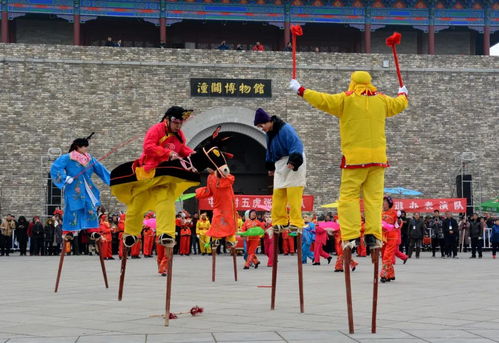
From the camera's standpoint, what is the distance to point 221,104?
79.8 feet

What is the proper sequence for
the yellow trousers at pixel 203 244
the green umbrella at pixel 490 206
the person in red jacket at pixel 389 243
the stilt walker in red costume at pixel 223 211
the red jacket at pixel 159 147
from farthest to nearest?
1. the green umbrella at pixel 490 206
2. the yellow trousers at pixel 203 244
3. the stilt walker in red costume at pixel 223 211
4. the person in red jacket at pixel 389 243
5. the red jacket at pixel 159 147

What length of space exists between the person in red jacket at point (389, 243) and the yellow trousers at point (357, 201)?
4.56 meters

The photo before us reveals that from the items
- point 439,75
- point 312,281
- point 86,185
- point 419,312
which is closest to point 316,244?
point 312,281

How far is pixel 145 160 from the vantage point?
6.68 m

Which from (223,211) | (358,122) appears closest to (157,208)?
(358,122)

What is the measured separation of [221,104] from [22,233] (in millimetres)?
7568

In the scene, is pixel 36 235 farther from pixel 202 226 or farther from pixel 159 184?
pixel 159 184

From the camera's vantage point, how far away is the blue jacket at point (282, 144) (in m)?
6.83

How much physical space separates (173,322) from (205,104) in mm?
18814

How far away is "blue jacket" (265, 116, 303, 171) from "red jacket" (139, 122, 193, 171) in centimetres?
76

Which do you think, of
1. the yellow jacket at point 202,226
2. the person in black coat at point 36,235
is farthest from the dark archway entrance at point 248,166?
the person in black coat at point 36,235

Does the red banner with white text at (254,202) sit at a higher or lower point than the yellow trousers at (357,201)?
higher

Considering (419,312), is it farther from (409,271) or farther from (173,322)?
(409,271)

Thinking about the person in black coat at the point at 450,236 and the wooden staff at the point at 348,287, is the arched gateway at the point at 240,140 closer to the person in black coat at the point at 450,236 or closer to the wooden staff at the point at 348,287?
the person in black coat at the point at 450,236
